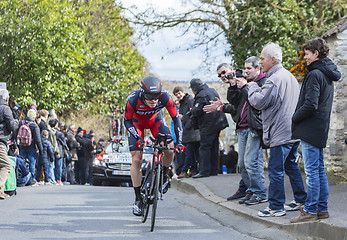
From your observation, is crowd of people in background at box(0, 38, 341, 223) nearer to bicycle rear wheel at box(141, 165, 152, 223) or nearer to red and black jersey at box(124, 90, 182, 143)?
red and black jersey at box(124, 90, 182, 143)

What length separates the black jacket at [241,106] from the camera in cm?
822

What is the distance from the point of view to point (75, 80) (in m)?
30.9

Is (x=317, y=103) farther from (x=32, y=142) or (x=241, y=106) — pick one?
(x=32, y=142)

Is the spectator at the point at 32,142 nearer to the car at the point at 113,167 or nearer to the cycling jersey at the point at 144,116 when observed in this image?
the car at the point at 113,167

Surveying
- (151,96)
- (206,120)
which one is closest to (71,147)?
(206,120)

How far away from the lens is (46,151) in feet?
49.6

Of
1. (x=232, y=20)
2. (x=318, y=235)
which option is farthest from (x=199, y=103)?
(x=232, y=20)

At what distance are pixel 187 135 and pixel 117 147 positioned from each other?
15.9ft

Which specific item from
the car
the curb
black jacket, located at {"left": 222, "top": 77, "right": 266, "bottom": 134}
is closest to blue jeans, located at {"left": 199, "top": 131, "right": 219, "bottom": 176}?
the curb

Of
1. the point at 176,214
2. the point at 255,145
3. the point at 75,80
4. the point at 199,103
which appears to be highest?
the point at 75,80

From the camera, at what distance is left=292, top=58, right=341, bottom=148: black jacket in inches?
251

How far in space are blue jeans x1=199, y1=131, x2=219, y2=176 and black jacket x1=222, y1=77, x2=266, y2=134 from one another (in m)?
2.66

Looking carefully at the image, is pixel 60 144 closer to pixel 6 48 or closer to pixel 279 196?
pixel 279 196

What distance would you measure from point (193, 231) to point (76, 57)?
23.9 metres
